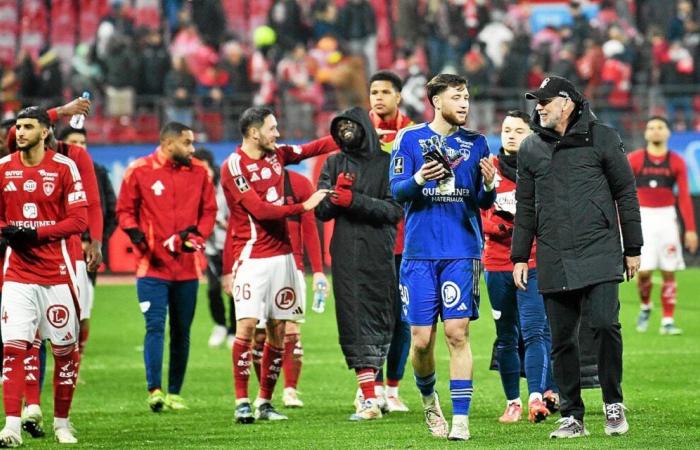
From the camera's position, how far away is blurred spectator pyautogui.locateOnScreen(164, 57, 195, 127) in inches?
1013

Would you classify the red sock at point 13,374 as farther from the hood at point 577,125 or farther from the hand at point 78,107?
the hood at point 577,125

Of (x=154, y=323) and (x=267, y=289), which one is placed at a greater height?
(x=267, y=289)

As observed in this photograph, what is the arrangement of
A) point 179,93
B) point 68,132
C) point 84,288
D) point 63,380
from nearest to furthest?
point 63,380
point 84,288
point 68,132
point 179,93

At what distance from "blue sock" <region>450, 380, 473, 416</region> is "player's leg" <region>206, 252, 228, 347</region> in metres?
7.54

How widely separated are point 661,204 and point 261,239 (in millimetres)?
8406

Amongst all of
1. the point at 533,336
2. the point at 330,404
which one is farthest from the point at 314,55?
the point at 533,336

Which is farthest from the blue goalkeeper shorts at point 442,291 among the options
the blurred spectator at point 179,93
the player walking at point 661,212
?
the blurred spectator at point 179,93

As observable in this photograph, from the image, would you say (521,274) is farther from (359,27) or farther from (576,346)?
(359,27)

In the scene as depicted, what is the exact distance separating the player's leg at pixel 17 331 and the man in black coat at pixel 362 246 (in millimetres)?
2345

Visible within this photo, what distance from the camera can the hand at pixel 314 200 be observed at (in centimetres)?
1070

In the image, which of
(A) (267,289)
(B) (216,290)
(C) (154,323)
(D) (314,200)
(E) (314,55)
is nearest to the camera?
(D) (314,200)

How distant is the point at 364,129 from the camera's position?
11031mm

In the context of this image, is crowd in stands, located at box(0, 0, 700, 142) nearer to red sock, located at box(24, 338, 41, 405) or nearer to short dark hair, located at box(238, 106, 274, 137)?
short dark hair, located at box(238, 106, 274, 137)

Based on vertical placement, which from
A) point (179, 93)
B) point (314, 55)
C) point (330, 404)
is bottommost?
point (330, 404)
